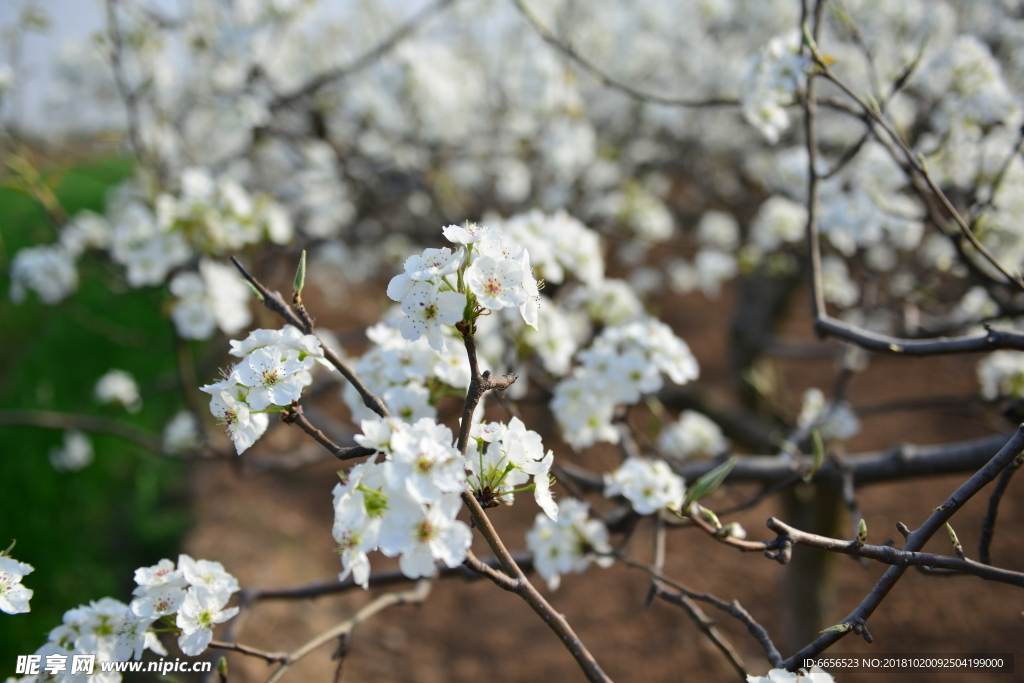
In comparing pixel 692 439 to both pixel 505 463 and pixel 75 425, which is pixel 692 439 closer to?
pixel 505 463

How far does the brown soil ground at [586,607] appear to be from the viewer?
3.46 meters

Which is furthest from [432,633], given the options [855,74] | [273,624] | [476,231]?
[855,74]

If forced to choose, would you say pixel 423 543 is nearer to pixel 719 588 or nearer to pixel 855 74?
pixel 719 588

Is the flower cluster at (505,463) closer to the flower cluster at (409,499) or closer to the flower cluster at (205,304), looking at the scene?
the flower cluster at (409,499)

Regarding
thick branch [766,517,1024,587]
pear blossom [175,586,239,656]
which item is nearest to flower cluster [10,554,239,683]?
pear blossom [175,586,239,656]

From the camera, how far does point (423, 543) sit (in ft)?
2.84

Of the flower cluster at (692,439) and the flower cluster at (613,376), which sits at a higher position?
the flower cluster at (692,439)

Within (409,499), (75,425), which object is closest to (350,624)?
(409,499)

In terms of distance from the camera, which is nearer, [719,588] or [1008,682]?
[1008,682]

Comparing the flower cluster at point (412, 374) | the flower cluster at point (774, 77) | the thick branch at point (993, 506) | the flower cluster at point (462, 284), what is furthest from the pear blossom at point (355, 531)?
the flower cluster at point (774, 77)

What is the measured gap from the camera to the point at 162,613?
3.68ft

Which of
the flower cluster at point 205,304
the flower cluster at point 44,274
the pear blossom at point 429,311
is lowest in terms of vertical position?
the pear blossom at point 429,311

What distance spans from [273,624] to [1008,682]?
13.6 feet

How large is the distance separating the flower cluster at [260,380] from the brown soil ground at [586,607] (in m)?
1.98
